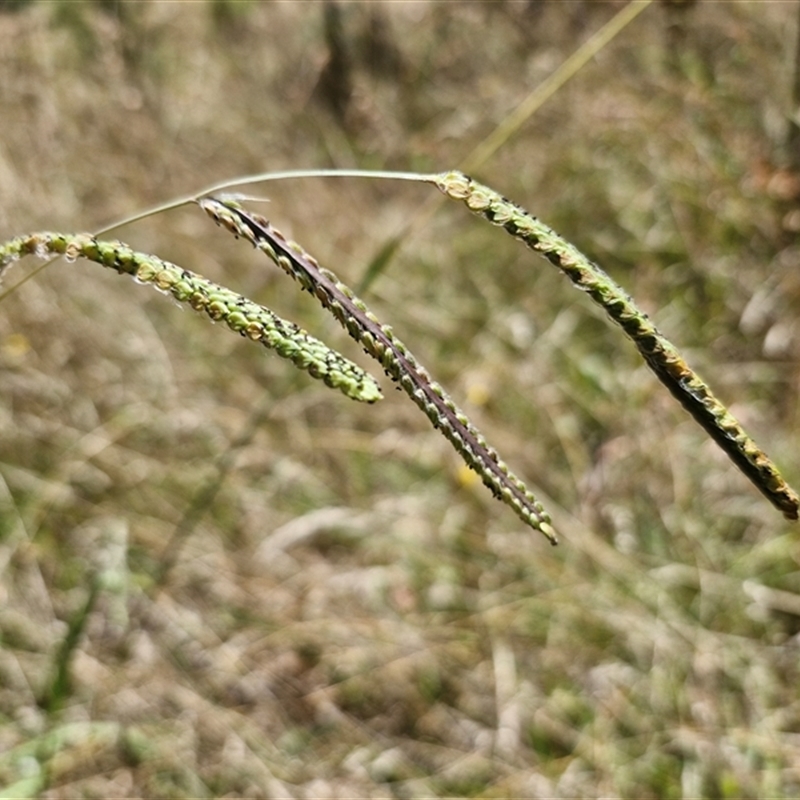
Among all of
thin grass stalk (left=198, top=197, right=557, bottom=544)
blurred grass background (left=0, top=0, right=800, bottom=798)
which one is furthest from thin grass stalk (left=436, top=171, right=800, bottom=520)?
blurred grass background (left=0, top=0, right=800, bottom=798)

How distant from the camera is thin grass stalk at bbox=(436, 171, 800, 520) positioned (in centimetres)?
62

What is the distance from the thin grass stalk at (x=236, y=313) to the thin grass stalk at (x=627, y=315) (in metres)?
0.15

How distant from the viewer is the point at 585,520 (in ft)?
6.93

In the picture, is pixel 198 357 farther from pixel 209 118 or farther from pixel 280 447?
pixel 209 118

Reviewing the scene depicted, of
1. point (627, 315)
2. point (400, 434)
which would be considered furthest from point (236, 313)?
A: point (400, 434)

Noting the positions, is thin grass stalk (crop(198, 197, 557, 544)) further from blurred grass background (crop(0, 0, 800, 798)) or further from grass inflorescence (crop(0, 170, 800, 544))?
blurred grass background (crop(0, 0, 800, 798))

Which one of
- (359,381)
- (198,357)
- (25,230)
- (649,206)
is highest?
(649,206)

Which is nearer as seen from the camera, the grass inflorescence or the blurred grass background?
the grass inflorescence

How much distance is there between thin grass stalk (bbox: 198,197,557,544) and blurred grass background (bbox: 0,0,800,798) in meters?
0.86

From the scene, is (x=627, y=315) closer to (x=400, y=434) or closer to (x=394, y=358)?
(x=394, y=358)

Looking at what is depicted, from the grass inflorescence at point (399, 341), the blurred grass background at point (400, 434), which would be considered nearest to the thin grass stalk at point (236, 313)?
the grass inflorescence at point (399, 341)

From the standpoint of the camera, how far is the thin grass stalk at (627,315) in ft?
2.04

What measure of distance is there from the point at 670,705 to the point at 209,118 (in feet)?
7.65

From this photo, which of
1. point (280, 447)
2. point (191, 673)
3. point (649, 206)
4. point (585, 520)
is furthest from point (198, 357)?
point (649, 206)
